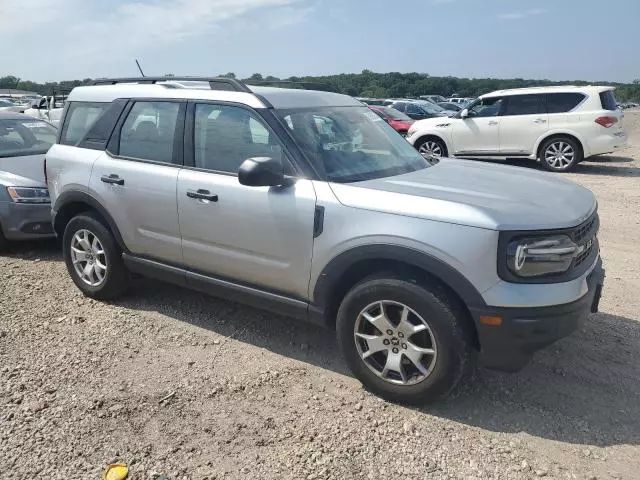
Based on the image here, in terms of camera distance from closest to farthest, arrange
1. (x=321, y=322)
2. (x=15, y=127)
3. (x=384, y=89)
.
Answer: (x=321, y=322) → (x=15, y=127) → (x=384, y=89)

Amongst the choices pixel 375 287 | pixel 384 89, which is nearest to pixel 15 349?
pixel 375 287

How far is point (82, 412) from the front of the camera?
3330 millimetres

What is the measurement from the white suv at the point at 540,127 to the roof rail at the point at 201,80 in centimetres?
996

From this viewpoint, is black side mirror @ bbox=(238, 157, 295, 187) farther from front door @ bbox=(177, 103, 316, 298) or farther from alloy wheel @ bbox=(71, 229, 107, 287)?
alloy wheel @ bbox=(71, 229, 107, 287)

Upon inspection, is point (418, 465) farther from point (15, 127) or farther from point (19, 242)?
point (15, 127)

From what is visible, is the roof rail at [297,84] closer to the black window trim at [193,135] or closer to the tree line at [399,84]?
the black window trim at [193,135]

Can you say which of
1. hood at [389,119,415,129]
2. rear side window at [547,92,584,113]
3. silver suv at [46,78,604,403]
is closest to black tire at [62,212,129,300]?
silver suv at [46,78,604,403]

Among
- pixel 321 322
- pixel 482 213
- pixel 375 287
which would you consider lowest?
pixel 321 322

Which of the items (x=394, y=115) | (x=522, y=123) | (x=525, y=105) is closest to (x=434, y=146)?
(x=522, y=123)

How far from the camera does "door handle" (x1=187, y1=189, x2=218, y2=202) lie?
12.6 feet

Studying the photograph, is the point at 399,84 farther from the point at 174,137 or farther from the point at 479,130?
the point at 174,137

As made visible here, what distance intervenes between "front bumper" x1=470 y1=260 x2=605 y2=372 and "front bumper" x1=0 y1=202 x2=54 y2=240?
505cm

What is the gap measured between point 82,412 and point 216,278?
122cm

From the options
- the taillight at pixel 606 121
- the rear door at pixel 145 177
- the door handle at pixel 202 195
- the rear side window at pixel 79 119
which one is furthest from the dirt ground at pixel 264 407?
the taillight at pixel 606 121
